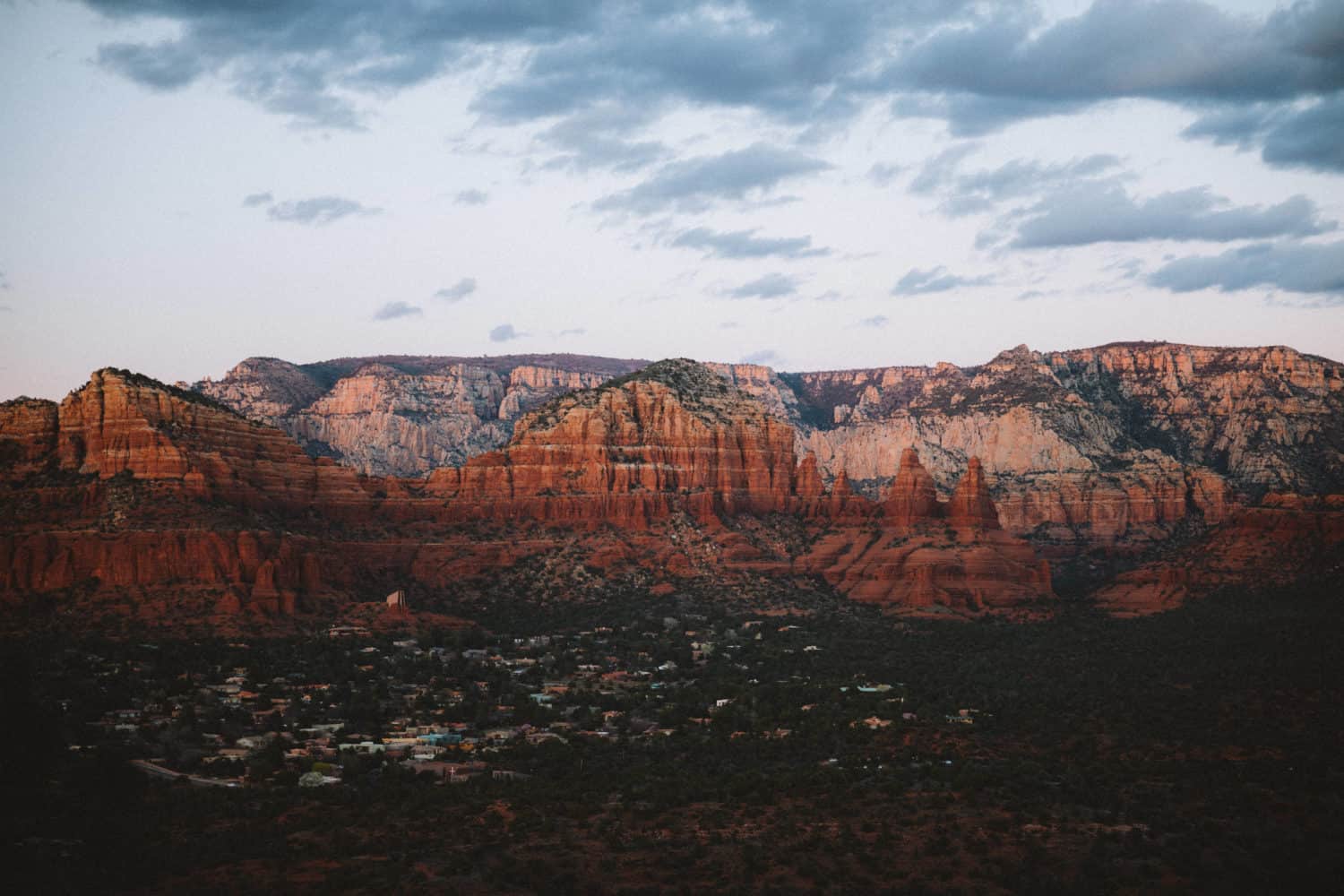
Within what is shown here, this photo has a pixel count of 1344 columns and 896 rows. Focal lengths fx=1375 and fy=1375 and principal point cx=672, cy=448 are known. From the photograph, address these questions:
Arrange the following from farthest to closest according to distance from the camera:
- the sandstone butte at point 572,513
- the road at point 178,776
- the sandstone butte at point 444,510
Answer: the sandstone butte at point 572,513 < the sandstone butte at point 444,510 < the road at point 178,776

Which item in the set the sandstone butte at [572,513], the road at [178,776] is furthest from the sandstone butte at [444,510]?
the road at [178,776]

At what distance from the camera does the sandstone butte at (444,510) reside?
107 m

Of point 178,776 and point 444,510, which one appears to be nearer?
point 178,776

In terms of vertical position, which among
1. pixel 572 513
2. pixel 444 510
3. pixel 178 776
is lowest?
pixel 178 776

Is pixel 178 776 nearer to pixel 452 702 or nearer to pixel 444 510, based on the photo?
pixel 452 702

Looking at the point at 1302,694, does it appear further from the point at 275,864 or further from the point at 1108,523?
the point at 1108,523

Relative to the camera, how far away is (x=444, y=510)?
445 ft

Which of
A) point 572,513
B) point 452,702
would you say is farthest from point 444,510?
point 452,702

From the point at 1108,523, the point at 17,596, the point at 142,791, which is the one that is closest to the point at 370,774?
the point at 142,791

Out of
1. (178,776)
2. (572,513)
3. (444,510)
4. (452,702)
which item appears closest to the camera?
(178,776)

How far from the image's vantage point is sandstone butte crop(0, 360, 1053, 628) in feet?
350

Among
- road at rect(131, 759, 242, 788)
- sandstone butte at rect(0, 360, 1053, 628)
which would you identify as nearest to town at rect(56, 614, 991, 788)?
road at rect(131, 759, 242, 788)

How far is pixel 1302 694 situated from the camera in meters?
79.9

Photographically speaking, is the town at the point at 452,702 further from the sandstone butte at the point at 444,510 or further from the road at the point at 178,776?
the sandstone butte at the point at 444,510
